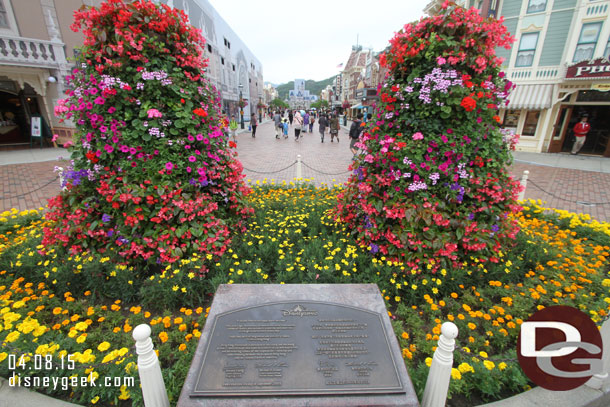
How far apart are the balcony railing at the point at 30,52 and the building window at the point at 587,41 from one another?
24.3 m

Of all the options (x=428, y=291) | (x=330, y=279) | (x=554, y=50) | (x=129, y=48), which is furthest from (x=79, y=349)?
(x=554, y=50)

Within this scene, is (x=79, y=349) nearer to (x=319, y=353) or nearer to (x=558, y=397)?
(x=319, y=353)

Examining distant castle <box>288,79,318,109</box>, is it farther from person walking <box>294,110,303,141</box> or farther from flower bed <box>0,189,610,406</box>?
flower bed <box>0,189,610,406</box>

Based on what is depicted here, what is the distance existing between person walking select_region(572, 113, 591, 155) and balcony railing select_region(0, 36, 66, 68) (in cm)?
2517

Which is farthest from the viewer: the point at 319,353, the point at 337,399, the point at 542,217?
the point at 542,217

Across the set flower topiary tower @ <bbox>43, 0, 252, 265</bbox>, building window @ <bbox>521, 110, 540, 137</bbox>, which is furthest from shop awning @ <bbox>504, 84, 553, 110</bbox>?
flower topiary tower @ <bbox>43, 0, 252, 265</bbox>

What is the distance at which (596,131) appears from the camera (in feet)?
47.9

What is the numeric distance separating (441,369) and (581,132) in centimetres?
1894

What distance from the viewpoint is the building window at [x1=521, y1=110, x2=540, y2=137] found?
1588 cm

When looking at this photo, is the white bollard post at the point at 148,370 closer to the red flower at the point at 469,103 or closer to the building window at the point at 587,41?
the red flower at the point at 469,103

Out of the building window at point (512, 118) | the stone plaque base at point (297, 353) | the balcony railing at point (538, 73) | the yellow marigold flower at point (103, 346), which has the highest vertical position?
the balcony railing at point (538, 73)

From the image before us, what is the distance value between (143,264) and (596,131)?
69.1 ft

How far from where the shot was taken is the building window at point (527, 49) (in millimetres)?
14883

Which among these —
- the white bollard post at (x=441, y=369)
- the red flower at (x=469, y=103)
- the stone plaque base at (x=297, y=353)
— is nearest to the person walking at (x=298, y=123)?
the red flower at (x=469, y=103)
